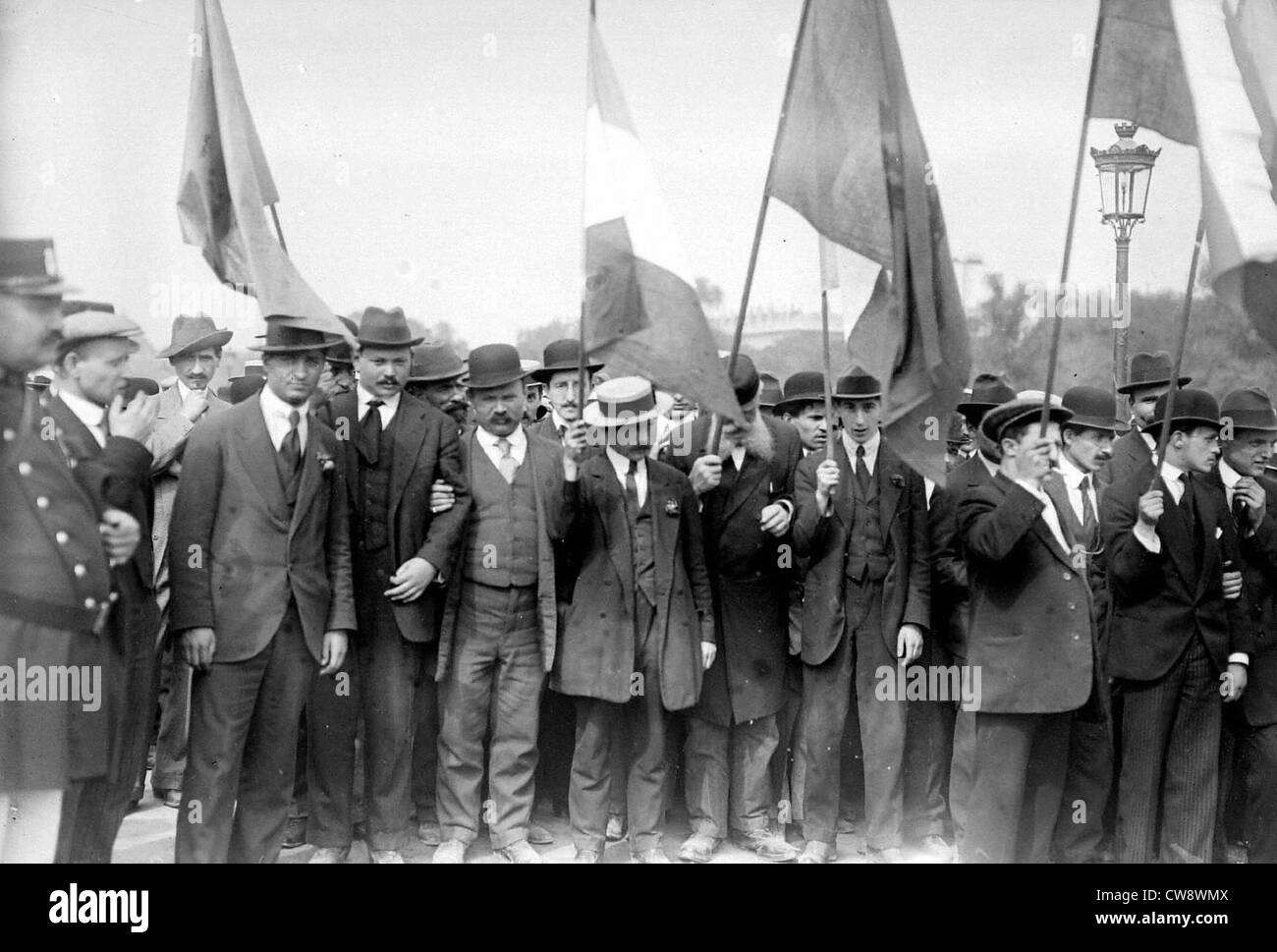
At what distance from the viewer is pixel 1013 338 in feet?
27.9

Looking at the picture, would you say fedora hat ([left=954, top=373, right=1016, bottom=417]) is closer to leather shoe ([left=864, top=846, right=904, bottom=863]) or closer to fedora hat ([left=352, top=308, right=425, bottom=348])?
leather shoe ([left=864, top=846, right=904, bottom=863])

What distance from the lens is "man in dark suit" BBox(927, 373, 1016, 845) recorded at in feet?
23.1

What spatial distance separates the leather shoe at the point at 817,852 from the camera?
7066 mm

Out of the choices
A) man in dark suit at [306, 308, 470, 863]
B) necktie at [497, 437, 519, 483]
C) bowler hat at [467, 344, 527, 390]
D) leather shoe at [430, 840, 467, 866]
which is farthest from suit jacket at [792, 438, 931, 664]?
leather shoe at [430, 840, 467, 866]

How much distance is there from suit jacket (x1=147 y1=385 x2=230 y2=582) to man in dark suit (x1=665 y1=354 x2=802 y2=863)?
253 centimetres

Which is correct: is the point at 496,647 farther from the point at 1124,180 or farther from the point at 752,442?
the point at 1124,180

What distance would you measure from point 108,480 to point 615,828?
3.01 meters

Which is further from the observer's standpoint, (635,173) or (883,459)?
(883,459)

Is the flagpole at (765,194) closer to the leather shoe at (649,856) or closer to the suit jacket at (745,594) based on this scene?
the suit jacket at (745,594)

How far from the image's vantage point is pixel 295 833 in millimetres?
7289

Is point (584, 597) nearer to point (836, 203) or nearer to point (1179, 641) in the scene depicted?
point (836, 203)

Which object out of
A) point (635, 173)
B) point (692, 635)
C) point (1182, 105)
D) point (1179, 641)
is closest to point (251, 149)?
point (635, 173)
